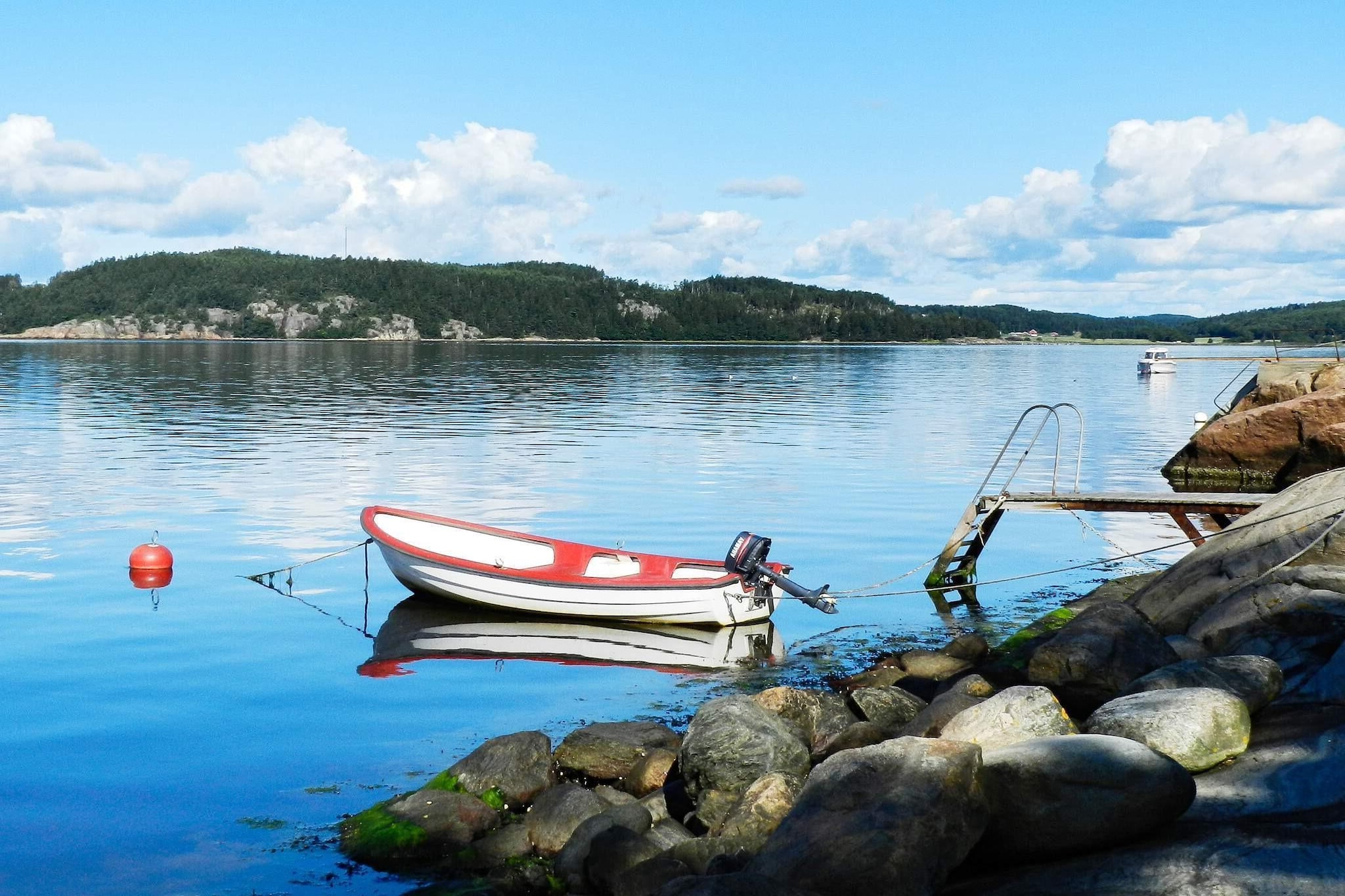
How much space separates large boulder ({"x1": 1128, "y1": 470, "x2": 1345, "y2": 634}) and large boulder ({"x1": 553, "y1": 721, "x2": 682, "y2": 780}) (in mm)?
6471

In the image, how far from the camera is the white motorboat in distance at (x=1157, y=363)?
120188 mm

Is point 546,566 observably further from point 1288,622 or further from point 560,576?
point 1288,622

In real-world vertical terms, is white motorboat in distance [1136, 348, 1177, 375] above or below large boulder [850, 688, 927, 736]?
above

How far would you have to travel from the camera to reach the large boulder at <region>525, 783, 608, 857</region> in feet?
33.8

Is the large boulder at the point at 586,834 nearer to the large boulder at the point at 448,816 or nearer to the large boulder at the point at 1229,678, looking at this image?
the large boulder at the point at 448,816

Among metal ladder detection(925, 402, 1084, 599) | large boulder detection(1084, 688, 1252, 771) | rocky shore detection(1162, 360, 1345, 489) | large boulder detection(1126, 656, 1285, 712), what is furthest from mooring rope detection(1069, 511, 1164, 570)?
large boulder detection(1084, 688, 1252, 771)

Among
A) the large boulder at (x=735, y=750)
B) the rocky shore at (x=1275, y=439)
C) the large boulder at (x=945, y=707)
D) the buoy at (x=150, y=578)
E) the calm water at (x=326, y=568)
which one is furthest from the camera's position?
the rocky shore at (x=1275, y=439)

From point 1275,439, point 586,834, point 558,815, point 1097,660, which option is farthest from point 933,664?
point 1275,439

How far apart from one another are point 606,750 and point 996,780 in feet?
14.8

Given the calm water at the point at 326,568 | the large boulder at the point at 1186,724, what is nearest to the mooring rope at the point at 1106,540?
the calm water at the point at 326,568

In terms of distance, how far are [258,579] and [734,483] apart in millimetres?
16381

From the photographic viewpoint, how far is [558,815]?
10.5 meters

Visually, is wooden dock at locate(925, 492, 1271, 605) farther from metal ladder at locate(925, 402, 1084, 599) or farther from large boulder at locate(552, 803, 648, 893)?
Answer: large boulder at locate(552, 803, 648, 893)

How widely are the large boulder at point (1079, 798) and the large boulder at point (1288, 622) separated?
2972mm
